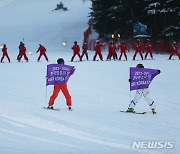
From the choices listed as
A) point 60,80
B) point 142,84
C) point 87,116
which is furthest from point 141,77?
point 60,80

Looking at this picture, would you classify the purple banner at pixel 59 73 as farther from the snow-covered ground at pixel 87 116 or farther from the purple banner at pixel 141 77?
the purple banner at pixel 141 77

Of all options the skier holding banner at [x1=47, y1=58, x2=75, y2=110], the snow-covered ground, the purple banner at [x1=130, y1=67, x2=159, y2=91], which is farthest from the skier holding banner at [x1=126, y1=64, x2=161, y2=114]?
the skier holding banner at [x1=47, y1=58, x2=75, y2=110]

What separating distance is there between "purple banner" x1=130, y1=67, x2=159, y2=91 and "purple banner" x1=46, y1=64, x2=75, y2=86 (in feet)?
5.73

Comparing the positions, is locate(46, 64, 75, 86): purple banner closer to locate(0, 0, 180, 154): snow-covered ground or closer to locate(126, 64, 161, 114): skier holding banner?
locate(0, 0, 180, 154): snow-covered ground

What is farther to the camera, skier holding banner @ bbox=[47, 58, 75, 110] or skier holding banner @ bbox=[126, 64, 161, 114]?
skier holding banner @ bbox=[47, 58, 75, 110]

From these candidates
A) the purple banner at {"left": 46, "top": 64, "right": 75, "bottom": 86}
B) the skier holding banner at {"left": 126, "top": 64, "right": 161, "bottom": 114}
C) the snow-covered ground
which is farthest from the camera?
the purple banner at {"left": 46, "top": 64, "right": 75, "bottom": 86}

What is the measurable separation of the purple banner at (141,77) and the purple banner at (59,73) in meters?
1.75

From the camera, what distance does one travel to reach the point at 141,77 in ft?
39.4

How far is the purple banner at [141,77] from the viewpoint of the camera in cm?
1195

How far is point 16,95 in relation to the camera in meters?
15.3

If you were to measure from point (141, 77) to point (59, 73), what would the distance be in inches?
91.2

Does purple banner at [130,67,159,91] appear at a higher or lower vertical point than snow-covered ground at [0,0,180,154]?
higher

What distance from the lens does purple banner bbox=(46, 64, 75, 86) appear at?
482 inches

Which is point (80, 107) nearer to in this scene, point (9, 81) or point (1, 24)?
point (9, 81)
